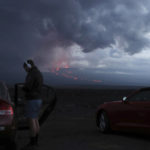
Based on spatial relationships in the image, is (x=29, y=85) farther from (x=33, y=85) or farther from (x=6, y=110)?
(x=6, y=110)

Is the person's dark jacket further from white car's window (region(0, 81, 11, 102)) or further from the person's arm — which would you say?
white car's window (region(0, 81, 11, 102))

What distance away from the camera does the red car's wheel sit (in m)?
8.91

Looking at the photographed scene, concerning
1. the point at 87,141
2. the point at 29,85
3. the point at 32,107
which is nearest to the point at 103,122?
the point at 87,141

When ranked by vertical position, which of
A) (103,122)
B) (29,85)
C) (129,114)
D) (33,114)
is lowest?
(103,122)

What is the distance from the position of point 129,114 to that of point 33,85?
2928 mm

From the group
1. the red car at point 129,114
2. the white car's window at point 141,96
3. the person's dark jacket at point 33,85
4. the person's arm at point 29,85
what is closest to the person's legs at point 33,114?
the person's dark jacket at point 33,85

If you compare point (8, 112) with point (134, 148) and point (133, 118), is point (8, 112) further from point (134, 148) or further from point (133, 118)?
point (133, 118)

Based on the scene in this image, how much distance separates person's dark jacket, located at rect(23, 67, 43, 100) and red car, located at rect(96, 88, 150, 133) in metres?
2.71

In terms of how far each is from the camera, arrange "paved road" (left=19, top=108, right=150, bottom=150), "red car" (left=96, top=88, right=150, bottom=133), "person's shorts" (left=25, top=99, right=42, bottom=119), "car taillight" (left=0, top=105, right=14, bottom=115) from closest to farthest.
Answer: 1. "car taillight" (left=0, top=105, right=14, bottom=115)
2. "person's shorts" (left=25, top=99, right=42, bottom=119)
3. "paved road" (left=19, top=108, right=150, bottom=150)
4. "red car" (left=96, top=88, right=150, bottom=133)

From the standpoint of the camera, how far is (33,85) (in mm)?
6477

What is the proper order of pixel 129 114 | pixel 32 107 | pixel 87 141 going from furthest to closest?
pixel 129 114, pixel 87 141, pixel 32 107

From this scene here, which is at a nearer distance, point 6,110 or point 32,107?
point 6,110

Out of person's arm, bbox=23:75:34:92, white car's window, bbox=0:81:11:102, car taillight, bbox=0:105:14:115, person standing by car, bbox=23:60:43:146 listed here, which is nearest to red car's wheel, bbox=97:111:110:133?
person standing by car, bbox=23:60:43:146

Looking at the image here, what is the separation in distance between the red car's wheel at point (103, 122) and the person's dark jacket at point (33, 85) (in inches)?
121
